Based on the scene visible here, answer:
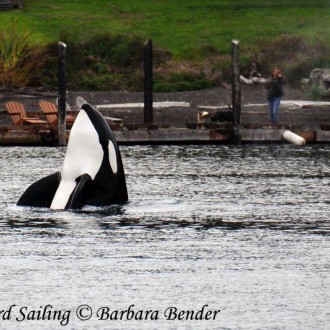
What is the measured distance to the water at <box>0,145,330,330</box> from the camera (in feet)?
79.4

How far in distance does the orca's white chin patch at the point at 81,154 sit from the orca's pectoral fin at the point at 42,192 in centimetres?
31

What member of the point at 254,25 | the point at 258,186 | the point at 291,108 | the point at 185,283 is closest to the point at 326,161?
the point at 258,186

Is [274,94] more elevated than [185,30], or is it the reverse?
[185,30]

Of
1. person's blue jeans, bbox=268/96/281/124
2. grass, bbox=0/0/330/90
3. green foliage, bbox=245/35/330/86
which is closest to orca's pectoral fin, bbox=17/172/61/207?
person's blue jeans, bbox=268/96/281/124

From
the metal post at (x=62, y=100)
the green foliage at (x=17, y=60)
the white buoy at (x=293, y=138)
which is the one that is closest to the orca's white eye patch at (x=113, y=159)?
the metal post at (x=62, y=100)

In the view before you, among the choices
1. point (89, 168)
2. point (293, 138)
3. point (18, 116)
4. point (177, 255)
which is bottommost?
point (293, 138)

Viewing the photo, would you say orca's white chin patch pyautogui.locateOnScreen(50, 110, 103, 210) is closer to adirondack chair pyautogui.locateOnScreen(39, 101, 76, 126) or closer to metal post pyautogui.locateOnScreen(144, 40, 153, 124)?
adirondack chair pyautogui.locateOnScreen(39, 101, 76, 126)

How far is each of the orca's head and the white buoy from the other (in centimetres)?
2070

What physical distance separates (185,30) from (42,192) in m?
43.0

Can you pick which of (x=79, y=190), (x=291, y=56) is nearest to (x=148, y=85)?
(x=291, y=56)

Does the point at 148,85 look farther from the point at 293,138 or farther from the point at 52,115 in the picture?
the point at 293,138

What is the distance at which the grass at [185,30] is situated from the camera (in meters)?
70.4

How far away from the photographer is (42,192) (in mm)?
34219

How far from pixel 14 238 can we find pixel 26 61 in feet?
125
